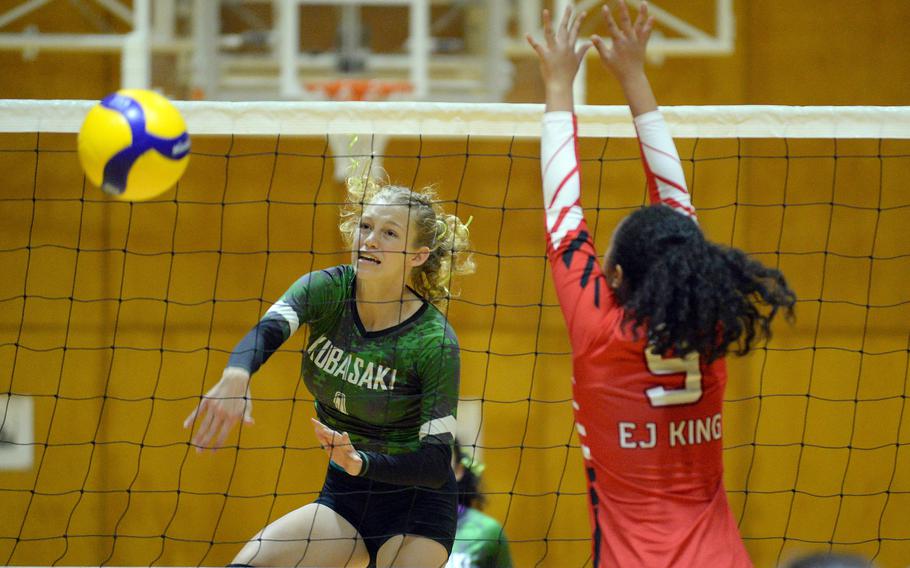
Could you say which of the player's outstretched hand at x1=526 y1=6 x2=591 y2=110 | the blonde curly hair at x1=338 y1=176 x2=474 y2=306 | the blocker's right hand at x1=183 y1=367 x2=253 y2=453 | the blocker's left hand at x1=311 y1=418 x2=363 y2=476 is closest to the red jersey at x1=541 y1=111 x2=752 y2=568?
the player's outstretched hand at x1=526 y1=6 x2=591 y2=110

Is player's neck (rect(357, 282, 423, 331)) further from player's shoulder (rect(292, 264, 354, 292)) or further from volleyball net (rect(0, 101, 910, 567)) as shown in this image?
volleyball net (rect(0, 101, 910, 567))

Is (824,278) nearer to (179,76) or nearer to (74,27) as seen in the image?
(179,76)

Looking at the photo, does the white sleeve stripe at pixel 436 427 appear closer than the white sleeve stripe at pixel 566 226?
No

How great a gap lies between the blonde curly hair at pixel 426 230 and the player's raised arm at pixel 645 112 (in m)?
0.89

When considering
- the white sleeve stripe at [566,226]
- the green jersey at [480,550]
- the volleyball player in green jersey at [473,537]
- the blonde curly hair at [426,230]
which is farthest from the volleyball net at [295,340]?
the white sleeve stripe at [566,226]

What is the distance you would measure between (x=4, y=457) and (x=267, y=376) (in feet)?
5.93

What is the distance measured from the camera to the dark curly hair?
2.31m

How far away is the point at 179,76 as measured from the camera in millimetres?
6062

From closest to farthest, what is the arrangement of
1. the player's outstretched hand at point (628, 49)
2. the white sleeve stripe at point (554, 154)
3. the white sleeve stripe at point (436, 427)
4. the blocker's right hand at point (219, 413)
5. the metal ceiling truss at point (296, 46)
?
the white sleeve stripe at point (554, 154)
the blocker's right hand at point (219, 413)
the player's outstretched hand at point (628, 49)
the white sleeve stripe at point (436, 427)
the metal ceiling truss at point (296, 46)

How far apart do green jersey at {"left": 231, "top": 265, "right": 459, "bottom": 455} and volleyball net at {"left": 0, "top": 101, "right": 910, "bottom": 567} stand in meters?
3.43

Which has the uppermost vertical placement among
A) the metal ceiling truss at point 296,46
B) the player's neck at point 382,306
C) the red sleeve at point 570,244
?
the metal ceiling truss at point 296,46

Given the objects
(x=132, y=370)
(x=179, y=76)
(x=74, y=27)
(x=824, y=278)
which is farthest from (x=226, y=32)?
(x=824, y=278)

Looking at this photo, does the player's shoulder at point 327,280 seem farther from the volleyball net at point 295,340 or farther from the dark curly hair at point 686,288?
the volleyball net at point 295,340

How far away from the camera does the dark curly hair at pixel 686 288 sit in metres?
2.31
